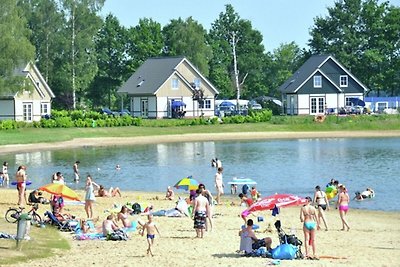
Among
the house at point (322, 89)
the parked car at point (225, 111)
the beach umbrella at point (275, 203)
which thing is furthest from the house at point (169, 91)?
the beach umbrella at point (275, 203)

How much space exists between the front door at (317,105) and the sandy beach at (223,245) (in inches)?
2718

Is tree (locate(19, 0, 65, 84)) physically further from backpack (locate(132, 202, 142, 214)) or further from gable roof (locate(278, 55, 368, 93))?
backpack (locate(132, 202, 142, 214))

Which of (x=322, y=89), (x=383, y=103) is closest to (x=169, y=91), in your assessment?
(x=322, y=89)

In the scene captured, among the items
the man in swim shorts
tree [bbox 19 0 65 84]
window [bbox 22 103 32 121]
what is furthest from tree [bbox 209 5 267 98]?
the man in swim shorts

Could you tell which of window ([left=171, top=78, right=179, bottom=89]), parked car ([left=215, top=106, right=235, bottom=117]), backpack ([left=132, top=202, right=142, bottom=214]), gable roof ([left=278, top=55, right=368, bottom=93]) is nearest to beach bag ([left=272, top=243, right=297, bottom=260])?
backpack ([left=132, top=202, right=142, bottom=214])

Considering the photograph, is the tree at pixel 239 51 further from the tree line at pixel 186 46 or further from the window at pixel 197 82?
the window at pixel 197 82

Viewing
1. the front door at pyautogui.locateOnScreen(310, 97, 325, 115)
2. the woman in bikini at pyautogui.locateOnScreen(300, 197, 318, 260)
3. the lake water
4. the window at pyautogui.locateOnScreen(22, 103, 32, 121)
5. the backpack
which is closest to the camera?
the woman in bikini at pyautogui.locateOnScreen(300, 197, 318, 260)

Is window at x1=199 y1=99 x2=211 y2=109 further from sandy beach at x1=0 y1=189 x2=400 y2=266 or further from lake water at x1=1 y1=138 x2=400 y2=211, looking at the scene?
sandy beach at x1=0 y1=189 x2=400 y2=266

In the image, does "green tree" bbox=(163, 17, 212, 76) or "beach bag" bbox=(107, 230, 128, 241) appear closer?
"beach bag" bbox=(107, 230, 128, 241)

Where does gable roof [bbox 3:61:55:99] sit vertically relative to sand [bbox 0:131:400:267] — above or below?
above

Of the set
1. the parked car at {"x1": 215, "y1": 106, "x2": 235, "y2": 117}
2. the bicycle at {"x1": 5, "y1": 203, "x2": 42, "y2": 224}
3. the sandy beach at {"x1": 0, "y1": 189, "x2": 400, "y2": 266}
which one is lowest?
the sandy beach at {"x1": 0, "y1": 189, "x2": 400, "y2": 266}

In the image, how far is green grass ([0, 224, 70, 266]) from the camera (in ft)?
76.6

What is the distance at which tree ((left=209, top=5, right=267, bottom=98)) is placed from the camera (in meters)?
128

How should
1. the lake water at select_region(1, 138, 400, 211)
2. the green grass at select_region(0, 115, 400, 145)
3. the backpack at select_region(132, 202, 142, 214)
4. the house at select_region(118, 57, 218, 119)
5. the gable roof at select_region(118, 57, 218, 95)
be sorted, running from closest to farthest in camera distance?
1. the backpack at select_region(132, 202, 142, 214)
2. the lake water at select_region(1, 138, 400, 211)
3. the green grass at select_region(0, 115, 400, 145)
4. the house at select_region(118, 57, 218, 119)
5. the gable roof at select_region(118, 57, 218, 95)
